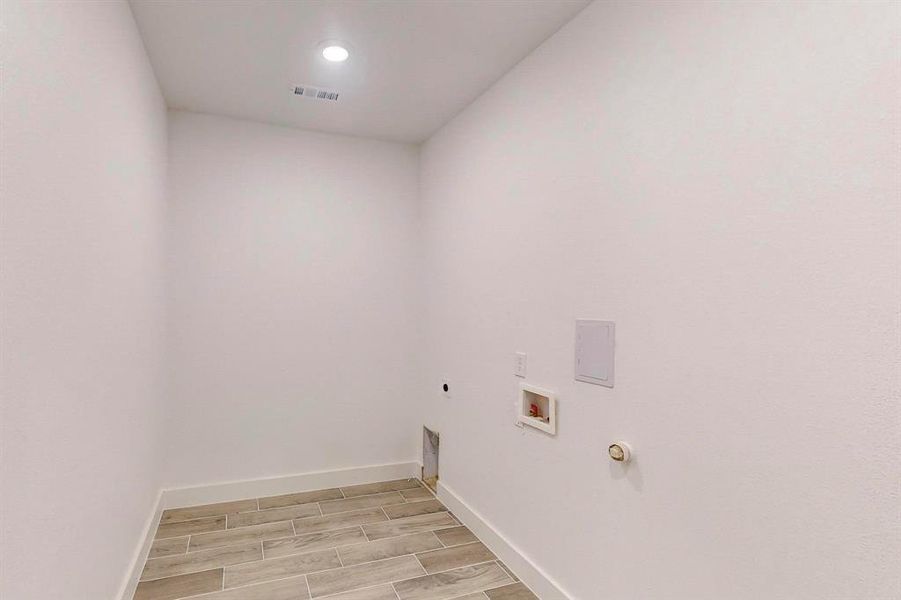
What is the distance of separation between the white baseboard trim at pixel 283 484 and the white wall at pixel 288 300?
6 centimetres

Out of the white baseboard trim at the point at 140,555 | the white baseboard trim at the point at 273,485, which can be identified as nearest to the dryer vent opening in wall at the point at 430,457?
the white baseboard trim at the point at 273,485

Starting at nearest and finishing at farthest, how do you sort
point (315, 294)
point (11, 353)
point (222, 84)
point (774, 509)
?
1. point (11, 353)
2. point (774, 509)
3. point (222, 84)
4. point (315, 294)

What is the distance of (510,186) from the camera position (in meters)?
2.64

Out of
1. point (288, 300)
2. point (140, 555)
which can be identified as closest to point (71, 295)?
point (140, 555)

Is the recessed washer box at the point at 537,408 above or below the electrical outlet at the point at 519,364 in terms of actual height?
below

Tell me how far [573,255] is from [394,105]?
1685 millimetres

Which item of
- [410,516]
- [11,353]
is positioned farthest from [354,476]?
[11,353]

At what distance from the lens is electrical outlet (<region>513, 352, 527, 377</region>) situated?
2492 millimetres

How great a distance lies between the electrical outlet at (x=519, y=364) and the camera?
2492 mm

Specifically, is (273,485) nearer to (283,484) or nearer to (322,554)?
(283,484)

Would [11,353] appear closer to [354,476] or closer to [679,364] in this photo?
[679,364]

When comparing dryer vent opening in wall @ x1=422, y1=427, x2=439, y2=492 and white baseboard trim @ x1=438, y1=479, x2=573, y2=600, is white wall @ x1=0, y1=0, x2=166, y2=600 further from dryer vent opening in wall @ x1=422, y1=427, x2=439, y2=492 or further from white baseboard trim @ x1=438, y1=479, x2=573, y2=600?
dryer vent opening in wall @ x1=422, y1=427, x2=439, y2=492

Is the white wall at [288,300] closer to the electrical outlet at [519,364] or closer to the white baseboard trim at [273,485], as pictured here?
the white baseboard trim at [273,485]

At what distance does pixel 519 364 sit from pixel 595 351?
0.58 m
